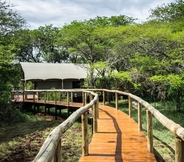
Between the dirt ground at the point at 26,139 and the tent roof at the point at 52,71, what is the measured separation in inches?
314

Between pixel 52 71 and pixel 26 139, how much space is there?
12547 millimetres

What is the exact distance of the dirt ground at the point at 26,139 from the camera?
6.86 meters

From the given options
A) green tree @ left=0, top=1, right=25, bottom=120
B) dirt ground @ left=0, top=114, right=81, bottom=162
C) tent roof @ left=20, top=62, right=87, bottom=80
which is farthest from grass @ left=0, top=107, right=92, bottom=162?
tent roof @ left=20, top=62, right=87, bottom=80

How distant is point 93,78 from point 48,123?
7.18 m

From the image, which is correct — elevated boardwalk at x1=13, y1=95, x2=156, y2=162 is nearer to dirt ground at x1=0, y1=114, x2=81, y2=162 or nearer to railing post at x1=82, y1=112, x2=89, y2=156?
railing post at x1=82, y1=112, x2=89, y2=156

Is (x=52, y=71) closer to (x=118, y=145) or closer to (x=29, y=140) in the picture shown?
(x=29, y=140)

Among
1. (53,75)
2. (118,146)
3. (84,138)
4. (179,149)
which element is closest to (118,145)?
(118,146)

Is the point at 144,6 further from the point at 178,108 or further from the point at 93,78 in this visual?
the point at 178,108

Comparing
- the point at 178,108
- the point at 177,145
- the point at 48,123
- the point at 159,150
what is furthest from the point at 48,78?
the point at 177,145

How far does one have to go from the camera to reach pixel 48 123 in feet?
38.3

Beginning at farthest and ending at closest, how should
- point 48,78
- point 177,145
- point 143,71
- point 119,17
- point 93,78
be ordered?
point 119,17, point 48,78, point 93,78, point 143,71, point 177,145

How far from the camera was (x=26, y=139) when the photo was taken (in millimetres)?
8781

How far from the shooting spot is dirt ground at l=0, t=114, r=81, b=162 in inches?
270

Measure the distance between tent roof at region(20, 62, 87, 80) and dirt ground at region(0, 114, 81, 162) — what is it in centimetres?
797
